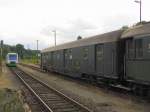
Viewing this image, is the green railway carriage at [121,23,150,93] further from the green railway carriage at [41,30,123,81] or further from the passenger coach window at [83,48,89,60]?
the passenger coach window at [83,48,89,60]

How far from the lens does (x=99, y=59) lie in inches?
840

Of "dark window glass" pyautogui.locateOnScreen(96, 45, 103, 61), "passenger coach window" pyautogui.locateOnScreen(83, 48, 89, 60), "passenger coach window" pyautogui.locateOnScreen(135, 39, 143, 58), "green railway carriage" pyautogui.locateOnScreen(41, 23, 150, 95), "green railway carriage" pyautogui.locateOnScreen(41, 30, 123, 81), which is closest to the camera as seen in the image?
"green railway carriage" pyautogui.locateOnScreen(41, 23, 150, 95)

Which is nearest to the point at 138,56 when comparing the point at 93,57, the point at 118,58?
the point at 118,58

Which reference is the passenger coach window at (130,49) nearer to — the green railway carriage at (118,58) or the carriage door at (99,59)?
the green railway carriage at (118,58)

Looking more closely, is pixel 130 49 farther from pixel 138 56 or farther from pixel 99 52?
pixel 99 52

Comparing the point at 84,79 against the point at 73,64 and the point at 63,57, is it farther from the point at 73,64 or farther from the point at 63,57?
the point at 63,57

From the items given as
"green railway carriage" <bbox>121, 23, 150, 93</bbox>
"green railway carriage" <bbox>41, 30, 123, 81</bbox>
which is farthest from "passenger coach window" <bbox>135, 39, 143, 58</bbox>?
"green railway carriage" <bbox>41, 30, 123, 81</bbox>

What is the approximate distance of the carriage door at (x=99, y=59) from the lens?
2078 centimetres

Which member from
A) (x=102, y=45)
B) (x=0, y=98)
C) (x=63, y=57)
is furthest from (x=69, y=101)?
(x=63, y=57)

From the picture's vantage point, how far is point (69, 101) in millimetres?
15906

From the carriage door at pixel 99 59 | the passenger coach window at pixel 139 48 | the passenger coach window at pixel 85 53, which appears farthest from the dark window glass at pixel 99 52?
the passenger coach window at pixel 139 48

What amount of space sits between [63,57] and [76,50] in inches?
208

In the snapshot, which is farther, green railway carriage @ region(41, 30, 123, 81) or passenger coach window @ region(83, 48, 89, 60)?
passenger coach window @ region(83, 48, 89, 60)

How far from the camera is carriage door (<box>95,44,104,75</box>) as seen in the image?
20784mm
